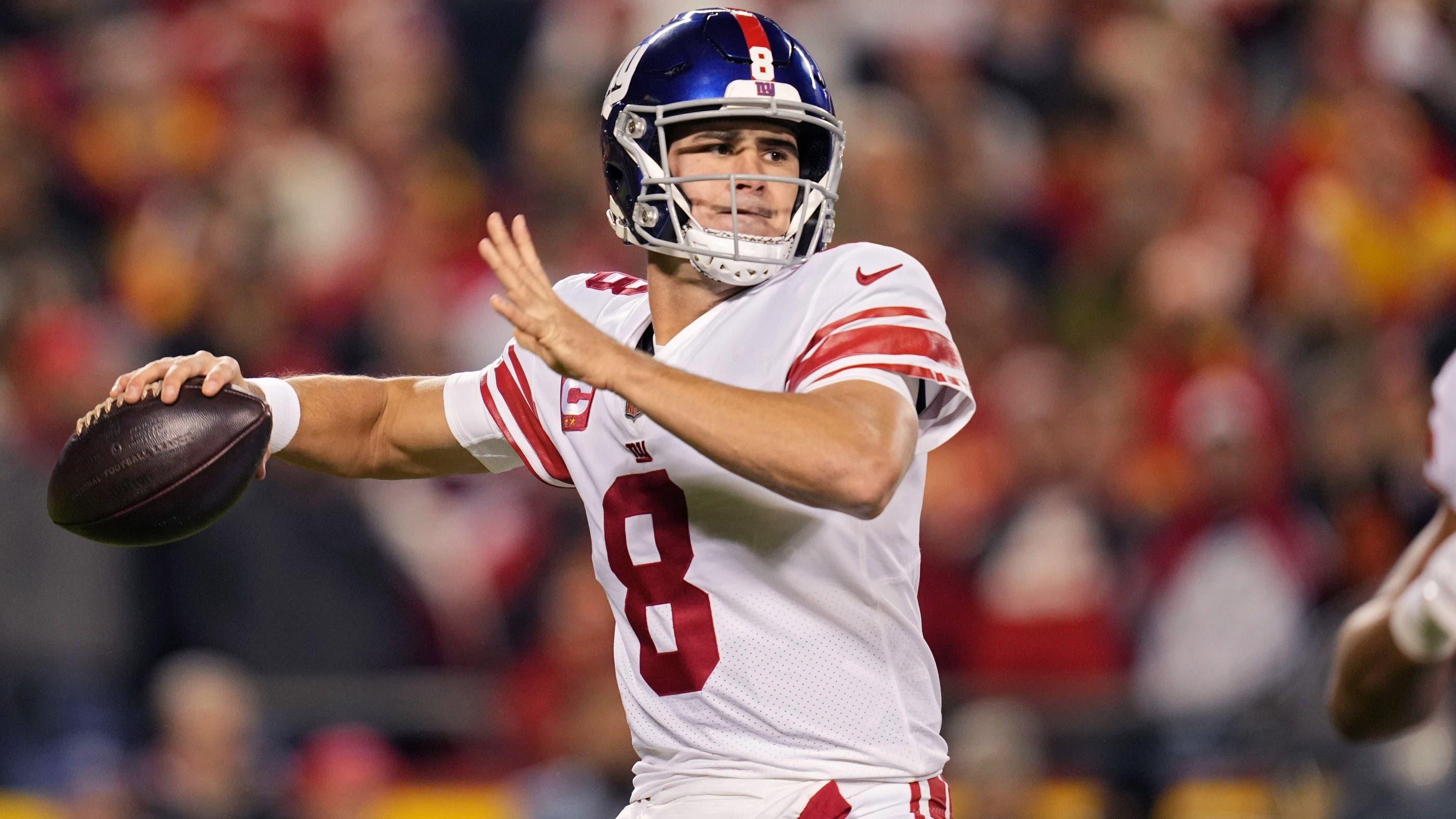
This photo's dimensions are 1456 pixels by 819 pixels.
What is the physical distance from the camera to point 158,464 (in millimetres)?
3264

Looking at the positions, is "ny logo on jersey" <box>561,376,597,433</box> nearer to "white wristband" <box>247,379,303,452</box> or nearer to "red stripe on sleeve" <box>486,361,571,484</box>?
"red stripe on sleeve" <box>486,361,571,484</box>

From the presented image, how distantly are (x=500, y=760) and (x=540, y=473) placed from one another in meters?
3.03

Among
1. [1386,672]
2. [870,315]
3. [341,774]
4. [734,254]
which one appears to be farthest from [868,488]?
[341,774]

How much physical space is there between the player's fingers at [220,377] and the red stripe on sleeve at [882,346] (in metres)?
1.04

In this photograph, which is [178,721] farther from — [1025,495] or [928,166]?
[928,166]

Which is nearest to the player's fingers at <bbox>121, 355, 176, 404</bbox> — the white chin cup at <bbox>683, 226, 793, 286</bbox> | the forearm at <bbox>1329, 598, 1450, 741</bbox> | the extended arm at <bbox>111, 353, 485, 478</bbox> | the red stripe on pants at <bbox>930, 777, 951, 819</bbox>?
the extended arm at <bbox>111, 353, 485, 478</bbox>

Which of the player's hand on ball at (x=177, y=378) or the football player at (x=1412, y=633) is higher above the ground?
the player's hand on ball at (x=177, y=378)

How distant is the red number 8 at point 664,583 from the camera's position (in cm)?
317

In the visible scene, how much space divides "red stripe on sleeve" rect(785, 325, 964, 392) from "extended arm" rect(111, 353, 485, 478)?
0.91 meters

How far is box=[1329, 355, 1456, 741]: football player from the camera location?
3.03 m

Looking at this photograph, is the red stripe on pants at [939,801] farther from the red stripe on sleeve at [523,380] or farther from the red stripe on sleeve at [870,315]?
the red stripe on sleeve at [523,380]

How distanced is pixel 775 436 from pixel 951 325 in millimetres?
4781

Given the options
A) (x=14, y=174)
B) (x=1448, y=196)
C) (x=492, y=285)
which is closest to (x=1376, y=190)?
(x=1448, y=196)

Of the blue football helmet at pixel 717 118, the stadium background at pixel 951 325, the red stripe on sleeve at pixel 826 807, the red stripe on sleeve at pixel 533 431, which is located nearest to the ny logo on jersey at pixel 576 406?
the red stripe on sleeve at pixel 533 431
